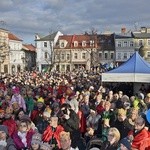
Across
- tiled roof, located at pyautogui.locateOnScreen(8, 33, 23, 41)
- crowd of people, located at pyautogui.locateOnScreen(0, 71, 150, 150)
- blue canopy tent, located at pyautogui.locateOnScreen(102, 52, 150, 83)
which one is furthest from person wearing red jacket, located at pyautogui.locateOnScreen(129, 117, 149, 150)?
Result: tiled roof, located at pyautogui.locateOnScreen(8, 33, 23, 41)

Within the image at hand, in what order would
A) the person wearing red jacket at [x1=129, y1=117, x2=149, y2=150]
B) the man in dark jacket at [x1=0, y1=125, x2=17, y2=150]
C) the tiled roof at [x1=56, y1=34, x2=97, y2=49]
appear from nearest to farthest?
the person wearing red jacket at [x1=129, y1=117, x2=149, y2=150], the man in dark jacket at [x1=0, y1=125, x2=17, y2=150], the tiled roof at [x1=56, y1=34, x2=97, y2=49]

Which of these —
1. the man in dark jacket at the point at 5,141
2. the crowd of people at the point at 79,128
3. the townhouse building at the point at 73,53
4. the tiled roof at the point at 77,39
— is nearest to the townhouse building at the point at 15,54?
the townhouse building at the point at 73,53

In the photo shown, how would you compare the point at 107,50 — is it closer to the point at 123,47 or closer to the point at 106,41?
the point at 106,41

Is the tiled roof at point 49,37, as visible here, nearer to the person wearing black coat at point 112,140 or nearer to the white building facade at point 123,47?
the white building facade at point 123,47

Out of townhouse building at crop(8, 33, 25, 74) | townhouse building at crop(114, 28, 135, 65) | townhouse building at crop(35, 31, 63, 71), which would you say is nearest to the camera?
townhouse building at crop(114, 28, 135, 65)

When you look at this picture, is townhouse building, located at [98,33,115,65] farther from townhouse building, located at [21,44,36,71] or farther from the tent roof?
the tent roof

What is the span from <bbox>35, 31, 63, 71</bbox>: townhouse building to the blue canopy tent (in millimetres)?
68264

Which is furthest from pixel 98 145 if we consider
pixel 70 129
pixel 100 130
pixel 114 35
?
pixel 114 35

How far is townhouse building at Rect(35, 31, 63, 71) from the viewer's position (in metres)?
87.4

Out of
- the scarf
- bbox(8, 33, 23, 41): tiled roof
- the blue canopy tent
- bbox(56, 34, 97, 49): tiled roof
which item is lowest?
the scarf

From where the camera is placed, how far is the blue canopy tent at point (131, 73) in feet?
59.0

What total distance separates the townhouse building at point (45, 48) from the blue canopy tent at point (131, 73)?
224 feet

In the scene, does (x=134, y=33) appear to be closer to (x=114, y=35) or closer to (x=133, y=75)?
(x=114, y=35)

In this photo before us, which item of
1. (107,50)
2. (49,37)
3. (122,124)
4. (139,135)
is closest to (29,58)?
(49,37)
